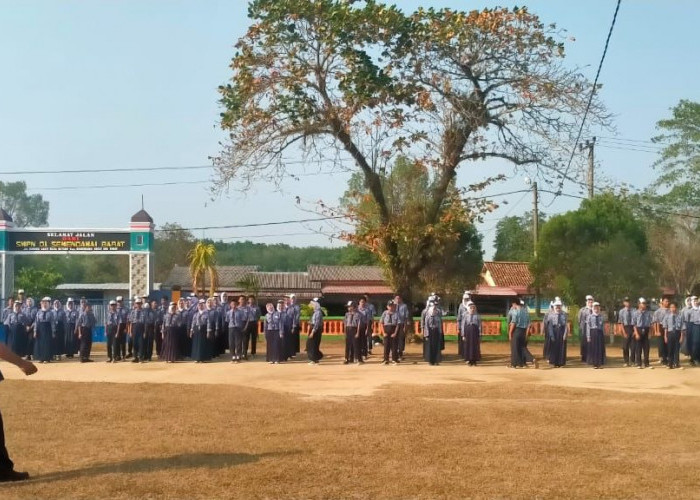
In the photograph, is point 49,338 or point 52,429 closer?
point 52,429

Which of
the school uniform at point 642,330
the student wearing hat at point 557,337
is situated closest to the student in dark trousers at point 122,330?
the student wearing hat at point 557,337

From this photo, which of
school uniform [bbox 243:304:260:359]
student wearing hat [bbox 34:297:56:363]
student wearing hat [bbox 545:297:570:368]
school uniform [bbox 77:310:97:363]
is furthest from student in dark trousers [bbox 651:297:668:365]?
student wearing hat [bbox 34:297:56:363]

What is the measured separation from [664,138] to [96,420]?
40.3m

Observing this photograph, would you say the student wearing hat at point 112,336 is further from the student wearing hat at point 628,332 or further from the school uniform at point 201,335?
the student wearing hat at point 628,332

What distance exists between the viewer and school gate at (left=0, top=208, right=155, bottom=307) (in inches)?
1227

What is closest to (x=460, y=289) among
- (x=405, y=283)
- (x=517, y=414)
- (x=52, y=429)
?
(x=405, y=283)

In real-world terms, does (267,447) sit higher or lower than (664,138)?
lower

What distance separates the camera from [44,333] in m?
21.9

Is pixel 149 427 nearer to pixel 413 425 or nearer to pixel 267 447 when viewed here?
pixel 267 447

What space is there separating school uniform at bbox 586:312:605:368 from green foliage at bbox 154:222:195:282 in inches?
1828

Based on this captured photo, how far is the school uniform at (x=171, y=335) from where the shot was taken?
2164cm

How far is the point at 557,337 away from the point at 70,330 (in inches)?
520

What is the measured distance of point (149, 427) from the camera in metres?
10.5

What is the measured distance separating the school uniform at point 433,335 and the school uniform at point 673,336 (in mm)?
5462
